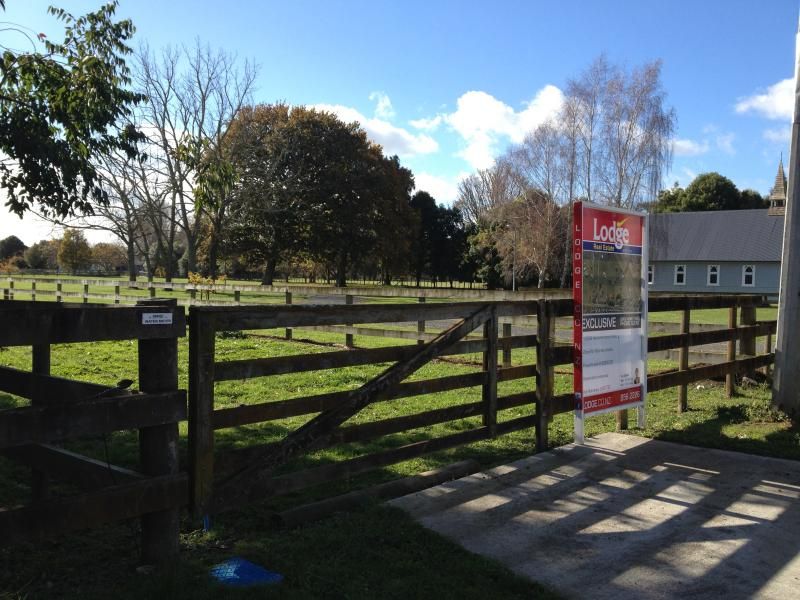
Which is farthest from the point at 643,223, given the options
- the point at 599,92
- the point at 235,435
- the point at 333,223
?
the point at 333,223

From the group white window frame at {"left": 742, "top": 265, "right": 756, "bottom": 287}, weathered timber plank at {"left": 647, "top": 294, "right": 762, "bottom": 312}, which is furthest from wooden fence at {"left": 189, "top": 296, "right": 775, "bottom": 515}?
white window frame at {"left": 742, "top": 265, "right": 756, "bottom": 287}

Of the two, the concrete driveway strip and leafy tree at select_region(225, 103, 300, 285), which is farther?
leafy tree at select_region(225, 103, 300, 285)

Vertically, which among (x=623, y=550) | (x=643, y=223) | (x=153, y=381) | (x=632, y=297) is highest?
(x=643, y=223)

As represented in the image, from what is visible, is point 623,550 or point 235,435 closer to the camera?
point 623,550

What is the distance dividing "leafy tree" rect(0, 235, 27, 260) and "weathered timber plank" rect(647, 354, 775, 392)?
134527 millimetres

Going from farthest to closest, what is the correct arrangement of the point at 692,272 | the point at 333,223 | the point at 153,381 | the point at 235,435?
the point at 692,272, the point at 333,223, the point at 235,435, the point at 153,381

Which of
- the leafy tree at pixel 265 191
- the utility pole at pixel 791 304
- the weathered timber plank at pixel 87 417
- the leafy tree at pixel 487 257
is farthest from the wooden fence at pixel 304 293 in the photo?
the leafy tree at pixel 487 257

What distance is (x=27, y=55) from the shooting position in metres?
7.42

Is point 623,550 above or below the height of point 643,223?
below

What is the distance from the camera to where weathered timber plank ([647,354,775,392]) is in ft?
23.6

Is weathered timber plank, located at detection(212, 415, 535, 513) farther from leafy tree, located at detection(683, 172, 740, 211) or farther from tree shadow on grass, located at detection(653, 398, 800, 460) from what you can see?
leafy tree, located at detection(683, 172, 740, 211)

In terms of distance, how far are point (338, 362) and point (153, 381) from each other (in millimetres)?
1292

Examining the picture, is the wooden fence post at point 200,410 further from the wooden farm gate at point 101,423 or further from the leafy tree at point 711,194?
the leafy tree at point 711,194

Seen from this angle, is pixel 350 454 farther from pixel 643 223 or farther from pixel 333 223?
pixel 333 223
